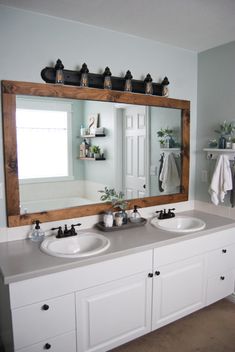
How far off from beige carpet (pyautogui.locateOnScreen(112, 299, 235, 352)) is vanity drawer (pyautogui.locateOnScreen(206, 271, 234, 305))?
0.16 meters

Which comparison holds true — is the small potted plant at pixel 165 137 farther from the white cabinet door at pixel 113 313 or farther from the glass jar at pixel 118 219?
the white cabinet door at pixel 113 313

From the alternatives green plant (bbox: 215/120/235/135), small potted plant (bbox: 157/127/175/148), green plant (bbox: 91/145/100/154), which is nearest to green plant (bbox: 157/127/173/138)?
small potted plant (bbox: 157/127/175/148)

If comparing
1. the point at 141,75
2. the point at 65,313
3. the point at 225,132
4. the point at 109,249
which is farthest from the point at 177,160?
the point at 65,313

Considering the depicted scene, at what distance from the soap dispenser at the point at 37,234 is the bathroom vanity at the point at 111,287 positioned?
0.16ft

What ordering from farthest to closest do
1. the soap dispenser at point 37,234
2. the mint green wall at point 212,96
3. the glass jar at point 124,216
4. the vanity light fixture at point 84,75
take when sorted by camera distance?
1. the mint green wall at point 212,96
2. the glass jar at point 124,216
3. the vanity light fixture at point 84,75
4. the soap dispenser at point 37,234

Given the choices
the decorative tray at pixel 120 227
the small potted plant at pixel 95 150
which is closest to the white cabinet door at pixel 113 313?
the decorative tray at pixel 120 227

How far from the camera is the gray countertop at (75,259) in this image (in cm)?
150

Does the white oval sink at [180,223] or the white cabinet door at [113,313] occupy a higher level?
the white oval sink at [180,223]

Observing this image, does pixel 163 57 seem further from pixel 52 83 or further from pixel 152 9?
pixel 52 83

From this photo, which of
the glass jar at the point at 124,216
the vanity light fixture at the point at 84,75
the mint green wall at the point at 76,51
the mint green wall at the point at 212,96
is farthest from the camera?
the mint green wall at the point at 212,96

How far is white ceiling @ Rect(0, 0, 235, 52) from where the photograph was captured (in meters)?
1.74

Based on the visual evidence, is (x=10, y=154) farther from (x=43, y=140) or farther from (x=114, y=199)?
(x=114, y=199)

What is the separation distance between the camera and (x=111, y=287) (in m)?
1.77

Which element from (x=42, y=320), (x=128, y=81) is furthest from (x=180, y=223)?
(x=42, y=320)
